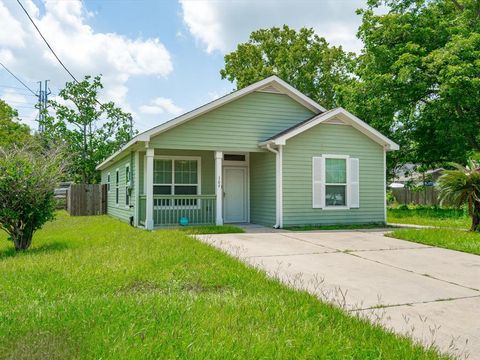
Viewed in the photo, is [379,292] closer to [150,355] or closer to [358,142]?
[150,355]

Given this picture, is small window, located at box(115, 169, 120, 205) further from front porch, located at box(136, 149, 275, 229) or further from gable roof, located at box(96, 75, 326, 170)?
front porch, located at box(136, 149, 275, 229)

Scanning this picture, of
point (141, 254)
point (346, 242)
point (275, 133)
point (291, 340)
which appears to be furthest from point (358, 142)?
point (291, 340)

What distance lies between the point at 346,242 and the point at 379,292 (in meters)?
4.15

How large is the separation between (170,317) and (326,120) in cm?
986

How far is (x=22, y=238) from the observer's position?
821 centimetres

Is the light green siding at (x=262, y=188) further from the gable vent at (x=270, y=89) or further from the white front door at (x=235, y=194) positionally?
the gable vent at (x=270, y=89)

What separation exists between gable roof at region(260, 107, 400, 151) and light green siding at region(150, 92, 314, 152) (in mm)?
442

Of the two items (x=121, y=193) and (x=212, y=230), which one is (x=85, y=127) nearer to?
(x=121, y=193)

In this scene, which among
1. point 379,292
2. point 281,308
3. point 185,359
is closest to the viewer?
point 185,359

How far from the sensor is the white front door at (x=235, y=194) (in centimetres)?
1370

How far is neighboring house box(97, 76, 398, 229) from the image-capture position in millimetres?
11712

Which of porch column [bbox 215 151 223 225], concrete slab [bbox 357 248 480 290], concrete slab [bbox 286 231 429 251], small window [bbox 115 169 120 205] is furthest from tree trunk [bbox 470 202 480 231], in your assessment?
small window [bbox 115 169 120 205]

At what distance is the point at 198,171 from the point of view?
13367 mm

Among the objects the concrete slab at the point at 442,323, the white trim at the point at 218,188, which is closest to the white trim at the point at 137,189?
the white trim at the point at 218,188
